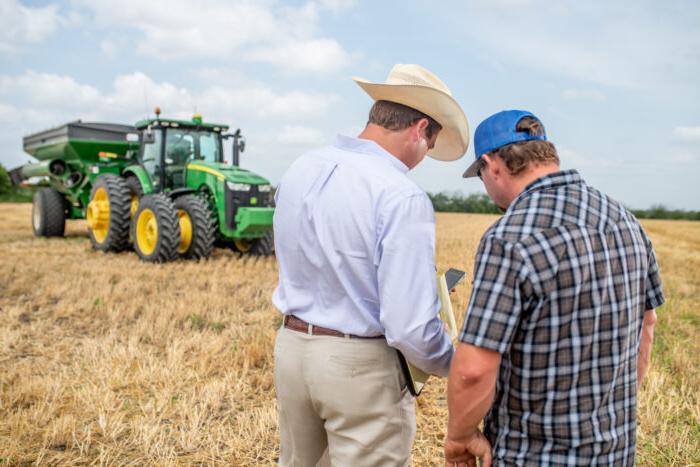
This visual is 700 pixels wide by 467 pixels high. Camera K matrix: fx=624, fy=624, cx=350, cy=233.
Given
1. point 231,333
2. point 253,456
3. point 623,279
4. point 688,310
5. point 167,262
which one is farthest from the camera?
point 167,262

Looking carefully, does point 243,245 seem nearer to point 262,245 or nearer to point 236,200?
point 262,245

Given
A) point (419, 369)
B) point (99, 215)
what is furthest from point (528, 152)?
point (99, 215)

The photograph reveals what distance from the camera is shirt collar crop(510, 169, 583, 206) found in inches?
66.2

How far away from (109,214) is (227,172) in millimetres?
2587

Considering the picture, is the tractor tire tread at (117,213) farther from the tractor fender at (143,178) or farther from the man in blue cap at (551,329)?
Answer: the man in blue cap at (551,329)

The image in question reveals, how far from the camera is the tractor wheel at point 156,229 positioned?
31.4ft

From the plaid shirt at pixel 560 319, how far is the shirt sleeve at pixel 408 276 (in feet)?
0.83

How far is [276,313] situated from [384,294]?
4952 millimetres

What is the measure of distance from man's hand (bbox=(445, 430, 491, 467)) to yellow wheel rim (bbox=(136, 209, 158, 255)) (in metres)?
8.98

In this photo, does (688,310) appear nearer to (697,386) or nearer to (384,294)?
(697,386)

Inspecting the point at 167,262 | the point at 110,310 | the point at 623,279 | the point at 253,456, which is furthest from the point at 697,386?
the point at 167,262

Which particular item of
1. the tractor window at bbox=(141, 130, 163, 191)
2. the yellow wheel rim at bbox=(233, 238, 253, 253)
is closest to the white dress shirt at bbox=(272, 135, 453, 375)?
the yellow wheel rim at bbox=(233, 238, 253, 253)

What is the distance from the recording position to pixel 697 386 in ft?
14.9

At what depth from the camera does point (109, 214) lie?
11109 mm
